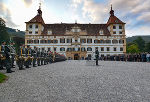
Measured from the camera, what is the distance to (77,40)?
2071 inches

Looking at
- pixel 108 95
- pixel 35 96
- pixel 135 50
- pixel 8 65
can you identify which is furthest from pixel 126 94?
pixel 135 50

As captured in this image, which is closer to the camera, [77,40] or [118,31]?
[77,40]

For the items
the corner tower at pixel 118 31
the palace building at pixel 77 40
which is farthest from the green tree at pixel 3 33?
the corner tower at pixel 118 31

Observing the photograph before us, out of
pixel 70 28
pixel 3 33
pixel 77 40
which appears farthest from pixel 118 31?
pixel 3 33

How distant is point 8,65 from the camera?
870 centimetres

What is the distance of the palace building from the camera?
51.9 metres

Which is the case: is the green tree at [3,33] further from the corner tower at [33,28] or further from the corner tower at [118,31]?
the corner tower at [118,31]

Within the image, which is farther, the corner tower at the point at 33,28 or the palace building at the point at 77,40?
the corner tower at the point at 33,28

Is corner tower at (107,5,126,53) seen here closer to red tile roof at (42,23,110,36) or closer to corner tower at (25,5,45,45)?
red tile roof at (42,23,110,36)

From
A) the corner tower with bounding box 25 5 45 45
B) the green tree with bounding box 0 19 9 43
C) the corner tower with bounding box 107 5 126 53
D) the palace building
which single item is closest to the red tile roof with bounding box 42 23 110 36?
the palace building

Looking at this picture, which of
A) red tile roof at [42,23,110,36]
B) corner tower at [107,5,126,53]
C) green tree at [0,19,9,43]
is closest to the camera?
green tree at [0,19,9,43]

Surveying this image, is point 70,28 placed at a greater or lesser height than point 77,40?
greater

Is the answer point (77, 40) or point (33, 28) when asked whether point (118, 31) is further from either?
point (33, 28)

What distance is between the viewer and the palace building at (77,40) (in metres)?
51.9
